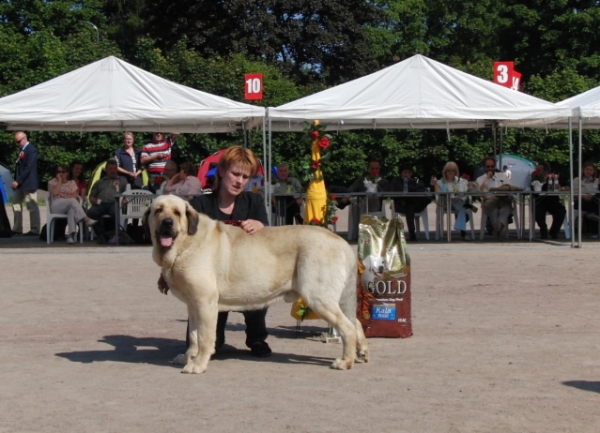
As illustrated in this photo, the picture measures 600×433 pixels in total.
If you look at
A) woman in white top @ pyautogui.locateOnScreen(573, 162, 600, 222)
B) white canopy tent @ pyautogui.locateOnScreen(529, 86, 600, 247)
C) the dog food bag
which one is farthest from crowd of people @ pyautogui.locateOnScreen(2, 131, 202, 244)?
the dog food bag

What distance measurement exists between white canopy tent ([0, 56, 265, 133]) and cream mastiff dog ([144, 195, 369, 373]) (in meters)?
9.55

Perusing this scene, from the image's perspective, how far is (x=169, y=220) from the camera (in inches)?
278

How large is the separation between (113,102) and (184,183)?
1887mm

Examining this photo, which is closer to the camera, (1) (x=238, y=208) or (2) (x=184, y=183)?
(1) (x=238, y=208)

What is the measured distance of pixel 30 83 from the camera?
3231cm

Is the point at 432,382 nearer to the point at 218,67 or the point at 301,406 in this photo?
the point at 301,406

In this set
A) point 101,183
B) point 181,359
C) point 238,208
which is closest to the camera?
point 181,359

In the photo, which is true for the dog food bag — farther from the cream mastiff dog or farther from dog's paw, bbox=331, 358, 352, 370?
dog's paw, bbox=331, 358, 352, 370

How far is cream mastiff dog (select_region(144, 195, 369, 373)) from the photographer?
23.5ft

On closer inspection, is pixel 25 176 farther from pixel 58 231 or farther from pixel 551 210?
pixel 551 210

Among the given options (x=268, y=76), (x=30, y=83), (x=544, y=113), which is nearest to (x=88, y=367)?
(x=544, y=113)

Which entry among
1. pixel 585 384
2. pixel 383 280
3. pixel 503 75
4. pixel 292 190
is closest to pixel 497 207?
pixel 292 190

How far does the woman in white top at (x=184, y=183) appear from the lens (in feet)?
58.3

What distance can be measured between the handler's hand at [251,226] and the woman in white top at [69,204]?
11.8 meters
